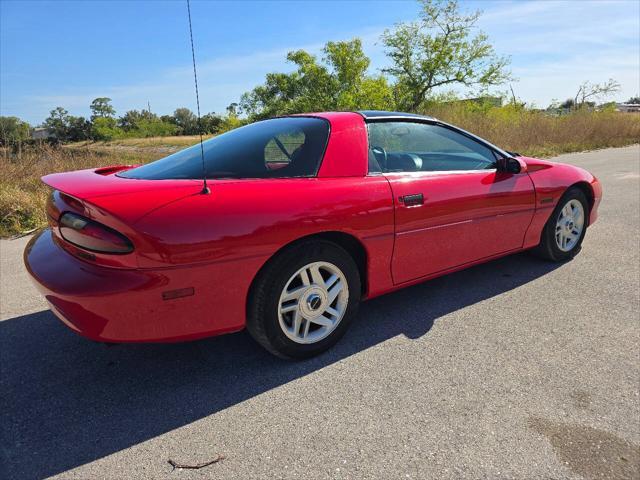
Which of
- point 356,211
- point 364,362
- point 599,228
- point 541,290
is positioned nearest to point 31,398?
point 364,362

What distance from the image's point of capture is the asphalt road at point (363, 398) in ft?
5.71

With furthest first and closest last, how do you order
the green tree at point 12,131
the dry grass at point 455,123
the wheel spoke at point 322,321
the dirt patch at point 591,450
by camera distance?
the green tree at point 12,131, the dry grass at point 455,123, the wheel spoke at point 322,321, the dirt patch at point 591,450

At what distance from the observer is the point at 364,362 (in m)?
2.44

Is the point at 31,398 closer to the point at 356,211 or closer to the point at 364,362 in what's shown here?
the point at 364,362

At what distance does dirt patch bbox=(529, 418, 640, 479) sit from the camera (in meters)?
1.67

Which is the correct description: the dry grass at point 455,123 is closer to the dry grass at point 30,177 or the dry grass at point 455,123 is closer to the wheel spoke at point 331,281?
the dry grass at point 30,177

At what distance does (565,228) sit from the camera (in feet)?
12.8

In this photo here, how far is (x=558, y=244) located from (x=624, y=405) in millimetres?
2090

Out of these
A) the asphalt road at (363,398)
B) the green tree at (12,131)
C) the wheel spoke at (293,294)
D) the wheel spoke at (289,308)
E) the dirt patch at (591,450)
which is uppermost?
the green tree at (12,131)

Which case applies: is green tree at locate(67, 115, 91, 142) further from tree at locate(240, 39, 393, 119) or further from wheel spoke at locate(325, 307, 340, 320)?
tree at locate(240, 39, 393, 119)

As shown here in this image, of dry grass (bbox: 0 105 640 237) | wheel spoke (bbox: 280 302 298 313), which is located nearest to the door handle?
wheel spoke (bbox: 280 302 298 313)

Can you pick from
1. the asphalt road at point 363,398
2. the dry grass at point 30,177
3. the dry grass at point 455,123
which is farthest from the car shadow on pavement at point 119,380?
the dry grass at point 455,123

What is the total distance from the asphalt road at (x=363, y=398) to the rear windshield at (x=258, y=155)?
3.41ft

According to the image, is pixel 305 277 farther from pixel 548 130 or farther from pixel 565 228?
pixel 548 130
